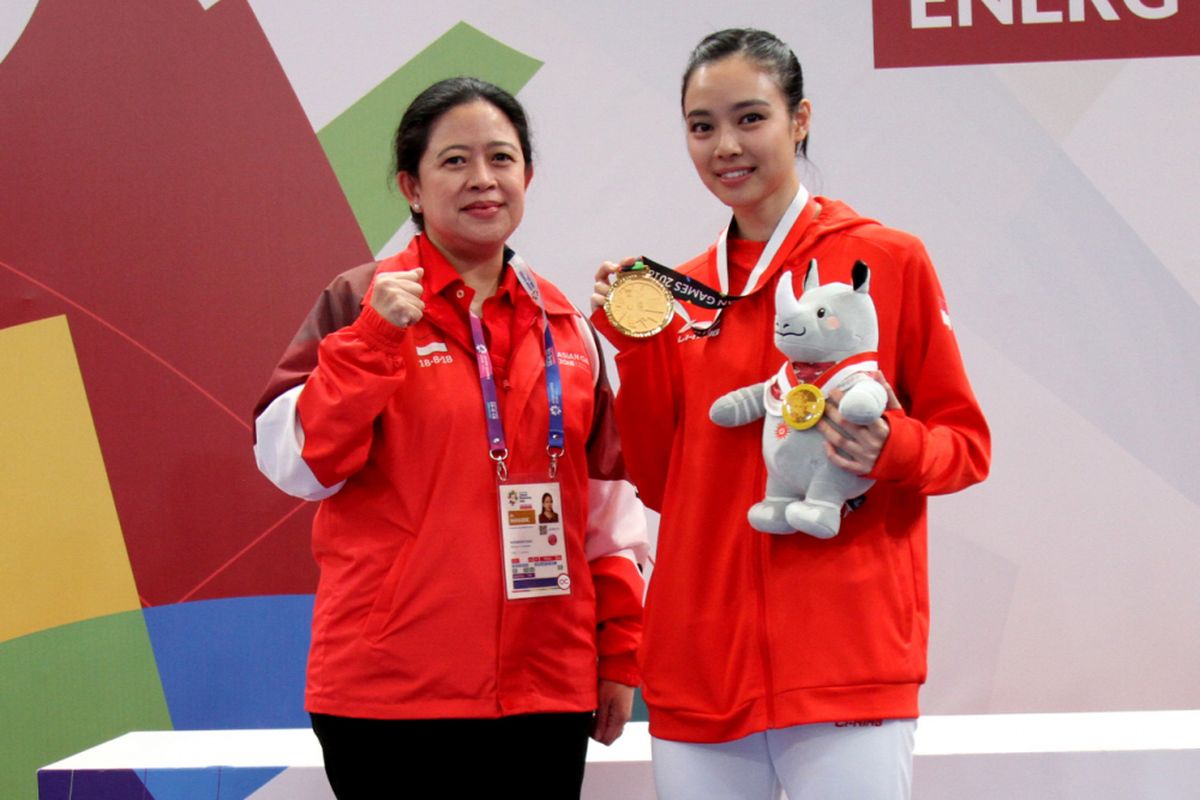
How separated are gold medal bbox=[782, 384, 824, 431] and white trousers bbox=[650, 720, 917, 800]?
402 mm

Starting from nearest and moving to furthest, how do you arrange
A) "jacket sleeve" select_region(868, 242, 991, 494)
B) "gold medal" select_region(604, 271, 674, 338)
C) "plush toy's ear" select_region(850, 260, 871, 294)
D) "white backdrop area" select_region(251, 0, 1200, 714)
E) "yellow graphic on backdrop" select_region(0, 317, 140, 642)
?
1. "plush toy's ear" select_region(850, 260, 871, 294)
2. "jacket sleeve" select_region(868, 242, 991, 494)
3. "gold medal" select_region(604, 271, 674, 338)
4. "white backdrop area" select_region(251, 0, 1200, 714)
5. "yellow graphic on backdrop" select_region(0, 317, 140, 642)

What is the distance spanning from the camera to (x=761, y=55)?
165 cm

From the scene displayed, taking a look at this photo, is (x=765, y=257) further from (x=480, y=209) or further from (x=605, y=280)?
(x=480, y=209)

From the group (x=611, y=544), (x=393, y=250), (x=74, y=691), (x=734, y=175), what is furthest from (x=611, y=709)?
(x=74, y=691)

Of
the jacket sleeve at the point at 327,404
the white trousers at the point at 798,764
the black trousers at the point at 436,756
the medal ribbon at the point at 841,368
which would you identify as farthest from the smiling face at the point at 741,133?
the black trousers at the point at 436,756

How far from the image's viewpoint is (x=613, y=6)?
3.06 meters

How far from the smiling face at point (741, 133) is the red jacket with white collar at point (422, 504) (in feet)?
1.39

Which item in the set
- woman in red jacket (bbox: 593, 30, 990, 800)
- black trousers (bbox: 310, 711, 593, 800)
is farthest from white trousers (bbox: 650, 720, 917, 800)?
black trousers (bbox: 310, 711, 593, 800)

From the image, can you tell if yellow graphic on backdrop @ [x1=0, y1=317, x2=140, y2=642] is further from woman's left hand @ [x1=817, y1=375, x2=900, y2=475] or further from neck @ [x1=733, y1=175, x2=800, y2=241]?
woman's left hand @ [x1=817, y1=375, x2=900, y2=475]

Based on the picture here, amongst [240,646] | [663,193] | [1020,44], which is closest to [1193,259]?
[1020,44]

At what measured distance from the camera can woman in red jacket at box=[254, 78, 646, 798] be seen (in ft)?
5.62

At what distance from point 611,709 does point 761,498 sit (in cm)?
53

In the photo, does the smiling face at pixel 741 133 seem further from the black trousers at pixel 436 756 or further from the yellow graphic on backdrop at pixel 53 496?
the yellow graphic on backdrop at pixel 53 496

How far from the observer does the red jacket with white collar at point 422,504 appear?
1707mm
